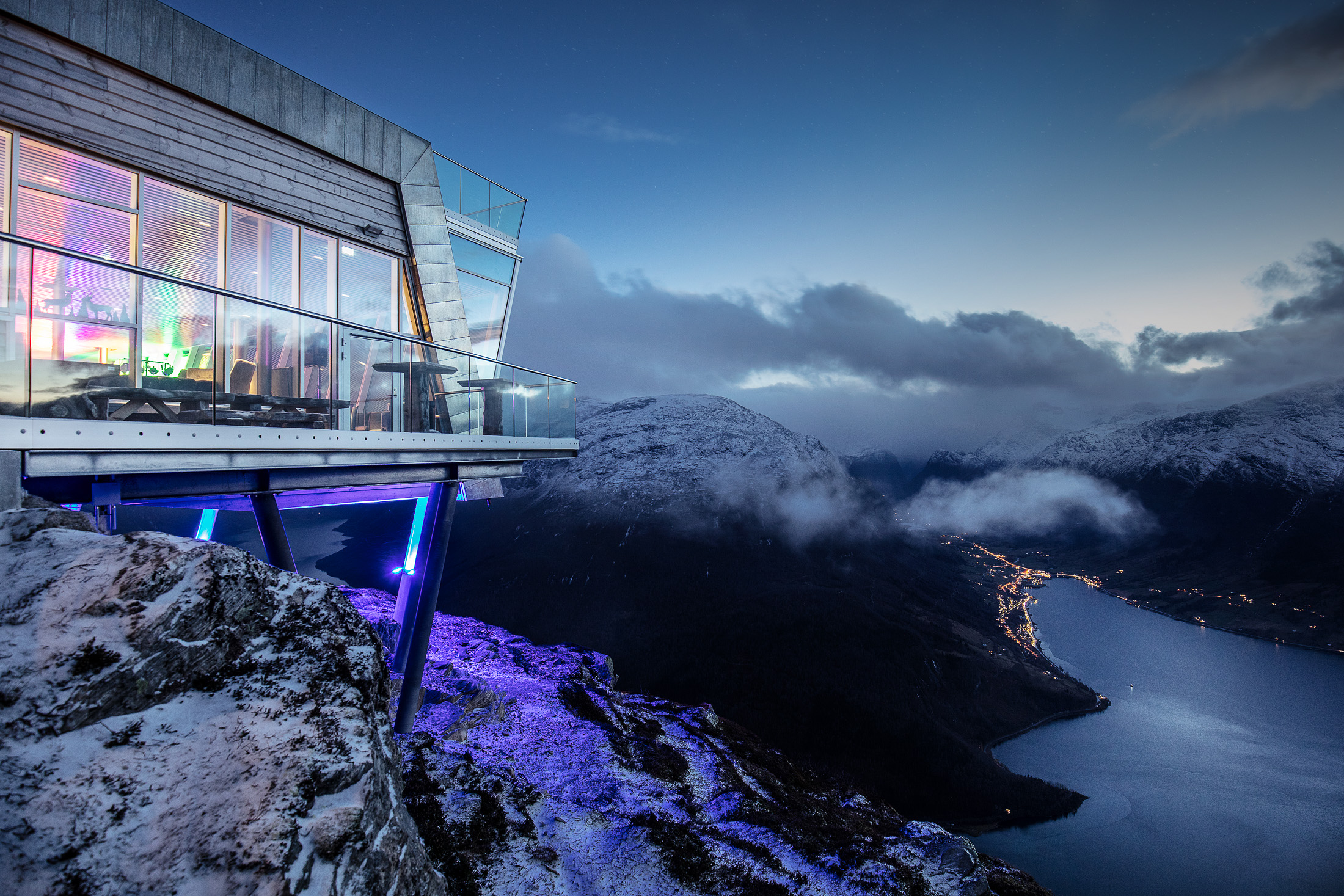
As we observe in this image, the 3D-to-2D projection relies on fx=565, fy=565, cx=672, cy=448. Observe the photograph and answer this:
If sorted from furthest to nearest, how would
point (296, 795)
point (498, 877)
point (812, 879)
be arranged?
point (812, 879) → point (498, 877) → point (296, 795)

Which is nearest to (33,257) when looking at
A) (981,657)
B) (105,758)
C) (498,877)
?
(105,758)

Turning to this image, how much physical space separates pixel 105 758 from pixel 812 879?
1033 cm

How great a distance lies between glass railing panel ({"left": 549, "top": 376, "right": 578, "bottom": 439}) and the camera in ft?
42.3

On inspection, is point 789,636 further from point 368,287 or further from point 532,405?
point 368,287

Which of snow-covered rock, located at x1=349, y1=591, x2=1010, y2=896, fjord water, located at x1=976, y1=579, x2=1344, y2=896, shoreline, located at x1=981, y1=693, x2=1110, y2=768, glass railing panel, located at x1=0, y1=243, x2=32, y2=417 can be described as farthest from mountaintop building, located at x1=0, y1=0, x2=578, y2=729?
shoreline, located at x1=981, y1=693, x2=1110, y2=768

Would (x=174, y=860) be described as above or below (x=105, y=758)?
below

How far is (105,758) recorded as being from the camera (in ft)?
9.70

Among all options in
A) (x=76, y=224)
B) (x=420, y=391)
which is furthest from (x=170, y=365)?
(x=76, y=224)

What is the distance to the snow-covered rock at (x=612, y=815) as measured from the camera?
8.39m

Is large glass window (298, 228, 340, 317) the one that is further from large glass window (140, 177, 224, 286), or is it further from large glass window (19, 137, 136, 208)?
large glass window (19, 137, 136, 208)

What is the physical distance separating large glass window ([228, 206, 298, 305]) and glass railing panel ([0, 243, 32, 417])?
4.89 m

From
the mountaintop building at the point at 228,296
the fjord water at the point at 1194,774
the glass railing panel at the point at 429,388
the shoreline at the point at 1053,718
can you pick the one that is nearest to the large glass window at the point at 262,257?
the mountaintop building at the point at 228,296

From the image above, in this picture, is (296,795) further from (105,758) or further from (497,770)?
(497,770)

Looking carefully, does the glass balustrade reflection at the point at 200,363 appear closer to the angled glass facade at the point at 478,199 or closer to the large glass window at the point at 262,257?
the large glass window at the point at 262,257
